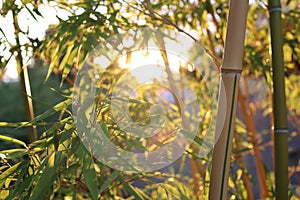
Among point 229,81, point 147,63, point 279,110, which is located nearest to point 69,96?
point 147,63

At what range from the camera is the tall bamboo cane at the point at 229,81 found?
767 mm

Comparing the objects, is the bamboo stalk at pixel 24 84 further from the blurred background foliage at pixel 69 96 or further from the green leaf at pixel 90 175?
the green leaf at pixel 90 175

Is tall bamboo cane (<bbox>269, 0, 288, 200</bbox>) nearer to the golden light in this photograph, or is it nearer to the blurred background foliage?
the blurred background foliage

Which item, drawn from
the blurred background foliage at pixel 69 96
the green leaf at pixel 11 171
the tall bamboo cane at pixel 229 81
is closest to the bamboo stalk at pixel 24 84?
the blurred background foliage at pixel 69 96

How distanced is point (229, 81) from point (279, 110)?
25 centimetres

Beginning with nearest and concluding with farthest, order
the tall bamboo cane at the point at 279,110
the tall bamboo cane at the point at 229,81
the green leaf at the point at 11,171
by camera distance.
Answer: the tall bamboo cane at the point at 229,81, the green leaf at the point at 11,171, the tall bamboo cane at the point at 279,110

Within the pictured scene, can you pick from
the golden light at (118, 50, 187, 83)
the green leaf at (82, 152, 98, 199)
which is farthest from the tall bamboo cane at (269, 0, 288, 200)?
the green leaf at (82, 152, 98, 199)

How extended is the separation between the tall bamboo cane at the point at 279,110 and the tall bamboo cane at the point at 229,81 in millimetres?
235

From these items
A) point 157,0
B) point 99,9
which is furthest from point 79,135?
point 157,0

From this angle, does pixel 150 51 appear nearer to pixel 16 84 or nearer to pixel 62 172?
pixel 62 172

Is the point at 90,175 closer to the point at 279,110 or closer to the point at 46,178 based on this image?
the point at 46,178

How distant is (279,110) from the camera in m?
0.99

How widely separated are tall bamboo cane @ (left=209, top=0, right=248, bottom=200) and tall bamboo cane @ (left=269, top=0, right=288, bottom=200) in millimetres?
235

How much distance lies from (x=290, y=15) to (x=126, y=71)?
75cm
